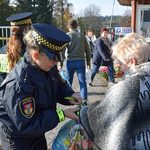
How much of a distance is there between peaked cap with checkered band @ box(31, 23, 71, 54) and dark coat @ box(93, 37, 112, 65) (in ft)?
25.0

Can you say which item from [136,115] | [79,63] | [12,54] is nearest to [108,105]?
[136,115]

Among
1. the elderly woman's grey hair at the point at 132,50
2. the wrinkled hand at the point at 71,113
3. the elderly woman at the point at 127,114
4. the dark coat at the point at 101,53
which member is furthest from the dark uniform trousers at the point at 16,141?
the dark coat at the point at 101,53

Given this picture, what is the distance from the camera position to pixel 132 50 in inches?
103

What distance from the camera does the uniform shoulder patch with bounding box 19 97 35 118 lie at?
2.66 metres

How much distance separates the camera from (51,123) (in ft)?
9.12

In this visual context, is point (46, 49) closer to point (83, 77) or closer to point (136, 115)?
point (136, 115)

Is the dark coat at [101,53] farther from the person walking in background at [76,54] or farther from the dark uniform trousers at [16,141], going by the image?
the dark uniform trousers at [16,141]

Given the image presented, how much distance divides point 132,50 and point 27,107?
734 mm

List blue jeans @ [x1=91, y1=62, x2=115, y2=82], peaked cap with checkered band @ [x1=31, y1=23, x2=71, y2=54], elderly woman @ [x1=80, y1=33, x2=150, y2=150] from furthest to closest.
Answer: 1. blue jeans @ [x1=91, y1=62, x2=115, y2=82]
2. peaked cap with checkered band @ [x1=31, y1=23, x2=71, y2=54]
3. elderly woman @ [x1=80, y1=33, x2=150, y2=150]

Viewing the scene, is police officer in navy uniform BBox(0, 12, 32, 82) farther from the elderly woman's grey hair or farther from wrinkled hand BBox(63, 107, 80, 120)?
the elderly woman's grey hair

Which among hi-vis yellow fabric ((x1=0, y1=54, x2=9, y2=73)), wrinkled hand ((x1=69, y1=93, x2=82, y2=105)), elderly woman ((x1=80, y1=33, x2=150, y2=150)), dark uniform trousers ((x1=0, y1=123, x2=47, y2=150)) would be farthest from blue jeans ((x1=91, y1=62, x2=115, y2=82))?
elderly woman ((x1=80, y1=33, x2=150, y2=150))

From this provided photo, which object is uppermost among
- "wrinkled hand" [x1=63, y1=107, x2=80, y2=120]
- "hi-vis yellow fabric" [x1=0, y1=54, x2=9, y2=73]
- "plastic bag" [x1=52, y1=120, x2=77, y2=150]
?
"hi-vis yellow fabric" [x1=0, y1=54, x2=9, y2=73]

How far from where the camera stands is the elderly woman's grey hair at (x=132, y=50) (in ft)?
8.55

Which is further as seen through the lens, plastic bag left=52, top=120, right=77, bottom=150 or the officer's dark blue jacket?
plastic bag left=52, top=120, right=77, bottom=150
